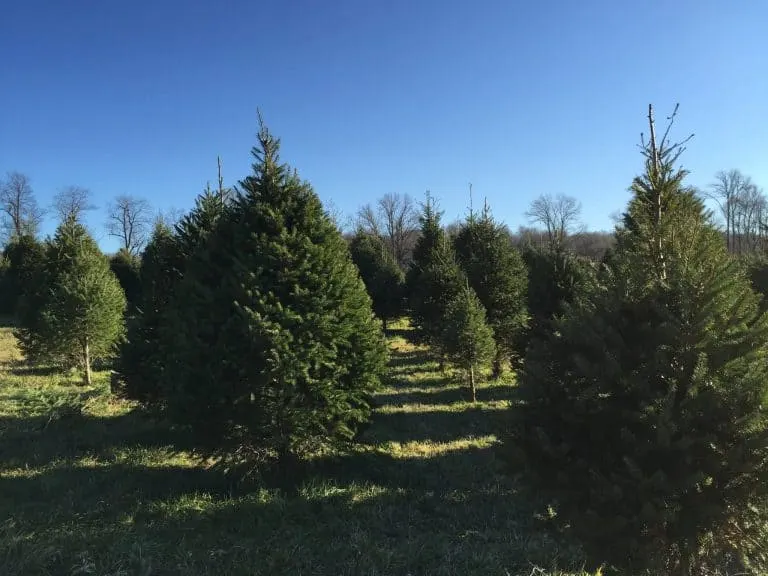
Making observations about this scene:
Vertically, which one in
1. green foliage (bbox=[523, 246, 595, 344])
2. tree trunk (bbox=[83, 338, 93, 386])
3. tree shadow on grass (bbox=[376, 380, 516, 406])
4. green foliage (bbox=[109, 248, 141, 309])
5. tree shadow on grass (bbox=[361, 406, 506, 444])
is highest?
green foliage (bbox=[109, 248, 141, 309])

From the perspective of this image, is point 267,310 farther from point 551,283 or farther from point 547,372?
point 551,283

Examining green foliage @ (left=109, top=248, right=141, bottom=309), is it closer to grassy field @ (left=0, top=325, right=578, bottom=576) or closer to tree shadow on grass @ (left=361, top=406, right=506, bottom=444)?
grassy field @ (left=0, top=325, right=578, bottom=576)

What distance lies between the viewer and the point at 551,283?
12.0m

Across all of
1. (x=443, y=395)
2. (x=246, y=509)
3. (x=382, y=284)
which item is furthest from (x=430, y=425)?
(x=382, y=284)

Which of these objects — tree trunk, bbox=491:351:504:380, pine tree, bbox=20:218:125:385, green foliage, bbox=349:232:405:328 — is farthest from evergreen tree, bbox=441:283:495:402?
pine tree, bbox=20:218:125:385

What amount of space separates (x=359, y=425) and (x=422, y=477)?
1.58 meters

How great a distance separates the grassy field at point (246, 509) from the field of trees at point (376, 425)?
4 cm

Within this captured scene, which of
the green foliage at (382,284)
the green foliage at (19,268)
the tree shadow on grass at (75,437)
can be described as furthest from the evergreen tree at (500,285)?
the green foliage at (19,268)

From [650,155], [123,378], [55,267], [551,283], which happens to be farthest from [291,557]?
[55,267]

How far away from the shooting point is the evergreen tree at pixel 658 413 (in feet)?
11.0

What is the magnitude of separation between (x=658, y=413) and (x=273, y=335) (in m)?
4.33

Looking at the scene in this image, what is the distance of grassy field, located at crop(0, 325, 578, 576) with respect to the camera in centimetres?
490

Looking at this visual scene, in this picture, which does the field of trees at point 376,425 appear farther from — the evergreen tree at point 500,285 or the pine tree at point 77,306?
the evergreen tree at point 500,285

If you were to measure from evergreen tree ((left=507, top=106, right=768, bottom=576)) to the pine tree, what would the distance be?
1304cm
